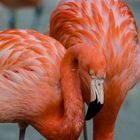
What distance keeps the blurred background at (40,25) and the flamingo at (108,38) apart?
4.66ft

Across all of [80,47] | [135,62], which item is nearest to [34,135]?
[135,62]

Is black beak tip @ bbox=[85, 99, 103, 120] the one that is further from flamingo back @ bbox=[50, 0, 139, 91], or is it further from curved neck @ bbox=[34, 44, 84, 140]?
flamingo back @ bbox=[50, 0, 139, 91]

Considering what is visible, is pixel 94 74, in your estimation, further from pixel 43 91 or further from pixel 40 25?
pixel 40 25

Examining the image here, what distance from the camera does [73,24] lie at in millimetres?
4992

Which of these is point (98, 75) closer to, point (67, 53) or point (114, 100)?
point (67, 53)

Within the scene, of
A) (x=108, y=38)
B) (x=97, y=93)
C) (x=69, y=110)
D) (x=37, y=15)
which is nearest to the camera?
(x=97, y=93)

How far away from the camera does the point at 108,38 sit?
4.81 m

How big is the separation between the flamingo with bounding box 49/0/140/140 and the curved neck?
211 millimetres

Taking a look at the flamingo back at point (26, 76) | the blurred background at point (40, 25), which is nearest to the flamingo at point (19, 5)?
the blurred background at point (40, 25)

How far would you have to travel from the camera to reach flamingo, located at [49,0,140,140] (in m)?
4.69

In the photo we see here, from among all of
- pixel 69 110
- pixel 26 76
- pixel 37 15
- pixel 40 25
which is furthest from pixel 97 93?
pixel 37 15

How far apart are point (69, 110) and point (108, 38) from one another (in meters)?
0.70

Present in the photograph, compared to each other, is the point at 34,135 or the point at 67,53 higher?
the point at 67,53

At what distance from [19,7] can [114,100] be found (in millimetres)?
4662
